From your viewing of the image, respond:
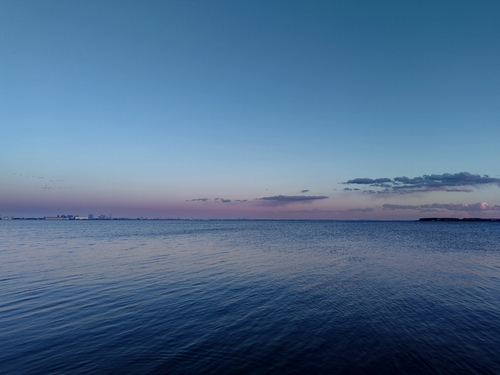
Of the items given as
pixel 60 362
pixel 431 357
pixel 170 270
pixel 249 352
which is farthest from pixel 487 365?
pixel 170 270

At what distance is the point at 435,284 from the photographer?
27422 millimetres

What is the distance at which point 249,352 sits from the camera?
43.2 ft

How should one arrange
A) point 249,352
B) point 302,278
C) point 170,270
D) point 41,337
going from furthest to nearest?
point 170,270, point 302,278, point 41,337, point 249,352

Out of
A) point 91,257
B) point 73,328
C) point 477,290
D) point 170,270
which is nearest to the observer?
point 73,328

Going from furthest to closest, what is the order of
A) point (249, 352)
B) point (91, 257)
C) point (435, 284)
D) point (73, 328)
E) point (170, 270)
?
point (91, 257)
point (170, 270)
point (435, 284)
point (73, 328)
point (249, 352)

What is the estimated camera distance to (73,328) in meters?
16.0

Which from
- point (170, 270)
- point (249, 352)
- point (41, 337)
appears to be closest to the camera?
point (249, 352)

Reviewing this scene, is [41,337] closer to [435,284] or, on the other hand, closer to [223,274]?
[223,274]

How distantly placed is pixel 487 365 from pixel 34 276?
3803cm

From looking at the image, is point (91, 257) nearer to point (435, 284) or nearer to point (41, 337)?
point (41, 337)

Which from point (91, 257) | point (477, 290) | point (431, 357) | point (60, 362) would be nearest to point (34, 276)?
point (91, 257)

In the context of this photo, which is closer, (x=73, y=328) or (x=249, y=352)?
(x=249, y=352)

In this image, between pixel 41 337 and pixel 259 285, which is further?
pixel 259 285

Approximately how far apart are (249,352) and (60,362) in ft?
27.8
